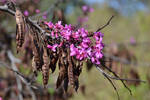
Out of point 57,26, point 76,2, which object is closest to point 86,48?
point 57,26

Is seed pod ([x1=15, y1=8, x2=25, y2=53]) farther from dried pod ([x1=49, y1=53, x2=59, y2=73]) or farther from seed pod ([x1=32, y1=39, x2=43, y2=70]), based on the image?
dried pod ([x1=49, y1=53, x2=59, y2=73])

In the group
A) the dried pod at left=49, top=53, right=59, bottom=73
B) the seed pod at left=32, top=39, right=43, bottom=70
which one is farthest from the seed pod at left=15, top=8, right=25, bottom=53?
the dried pod at left=49, top=53, right=59, bottom=73

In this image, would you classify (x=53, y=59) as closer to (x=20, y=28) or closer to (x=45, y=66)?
(x=45, y=66)

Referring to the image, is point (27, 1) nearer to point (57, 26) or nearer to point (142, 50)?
point (57, 26)

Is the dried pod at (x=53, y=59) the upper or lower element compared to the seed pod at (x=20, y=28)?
lower

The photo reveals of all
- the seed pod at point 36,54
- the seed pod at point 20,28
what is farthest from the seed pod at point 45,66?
the seed pod at point 20,28

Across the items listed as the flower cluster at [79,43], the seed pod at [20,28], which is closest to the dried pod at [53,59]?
the flower cluster at [79,43]

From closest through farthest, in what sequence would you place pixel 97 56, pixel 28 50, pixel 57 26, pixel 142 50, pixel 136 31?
pixel 97 56 → pixel 57 26 → pixel 28 50 → pixel 142 50 → pixel 136 31

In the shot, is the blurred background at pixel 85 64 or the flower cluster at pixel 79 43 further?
the blurred background at pixel 85 64

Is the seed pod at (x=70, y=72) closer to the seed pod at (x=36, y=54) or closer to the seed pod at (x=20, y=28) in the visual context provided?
the seed pod at (x=36, y=54)
